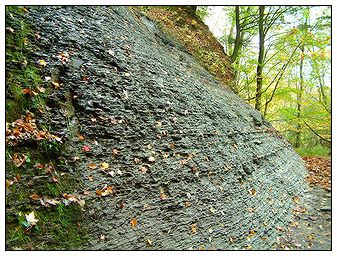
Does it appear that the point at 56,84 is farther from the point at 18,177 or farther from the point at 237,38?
the point at 237,38

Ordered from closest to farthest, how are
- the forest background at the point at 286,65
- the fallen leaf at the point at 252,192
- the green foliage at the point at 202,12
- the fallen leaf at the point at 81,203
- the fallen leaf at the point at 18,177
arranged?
1. the fallen leaf at the point at 18,177
2. the fallen leaf at the point at 81,203
3. the fallen leaf at the point at 252,192
4. the forest background at the point at 286,65
5. the green foliage at the point at 202,12

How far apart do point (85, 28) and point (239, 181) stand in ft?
13.6

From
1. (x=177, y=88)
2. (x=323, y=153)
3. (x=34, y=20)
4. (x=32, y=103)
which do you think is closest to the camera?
(x=32, y=103)

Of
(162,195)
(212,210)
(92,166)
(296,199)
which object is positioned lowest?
(296,199)

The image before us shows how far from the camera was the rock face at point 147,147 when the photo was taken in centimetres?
352

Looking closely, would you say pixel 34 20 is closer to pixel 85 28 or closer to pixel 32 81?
pixel 85 28

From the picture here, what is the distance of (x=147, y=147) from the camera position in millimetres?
4320

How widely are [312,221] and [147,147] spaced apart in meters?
4.16

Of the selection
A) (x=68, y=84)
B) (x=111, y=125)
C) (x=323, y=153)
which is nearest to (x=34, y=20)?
(x=68, y=84)

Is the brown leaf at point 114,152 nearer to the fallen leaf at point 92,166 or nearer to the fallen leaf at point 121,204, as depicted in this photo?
the fallen leaf at point 92,166

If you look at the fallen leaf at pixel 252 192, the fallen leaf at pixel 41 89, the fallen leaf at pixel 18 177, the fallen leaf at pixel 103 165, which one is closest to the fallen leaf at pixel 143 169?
the fallen leaf at pixel 103 165

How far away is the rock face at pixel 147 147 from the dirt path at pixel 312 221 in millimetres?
240

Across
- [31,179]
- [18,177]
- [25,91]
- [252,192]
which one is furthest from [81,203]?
[252,192]

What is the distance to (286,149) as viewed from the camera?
9.55 meters
